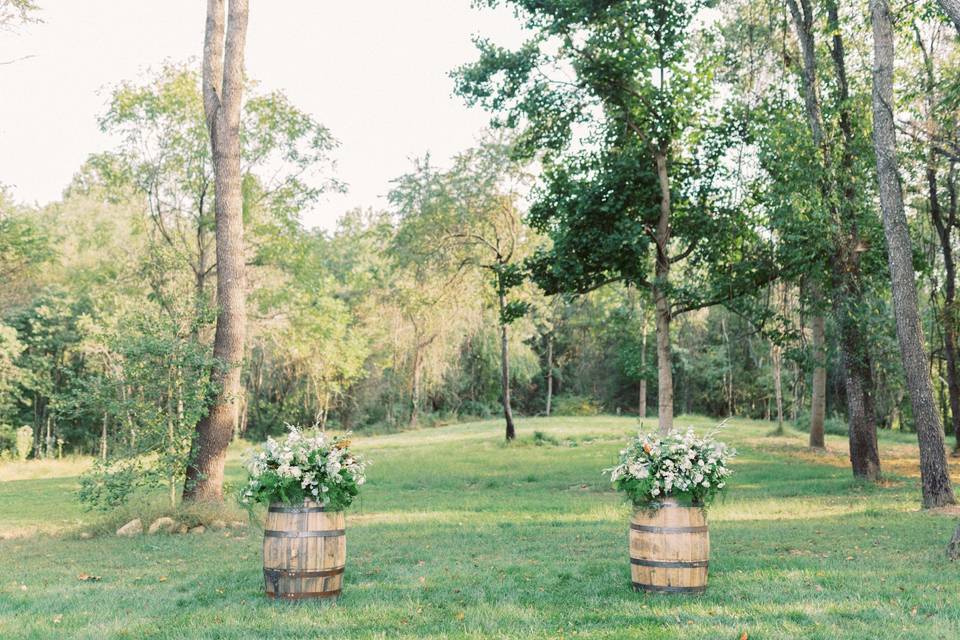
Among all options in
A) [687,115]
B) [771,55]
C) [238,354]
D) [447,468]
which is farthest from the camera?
[447,468]

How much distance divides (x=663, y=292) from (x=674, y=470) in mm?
9859

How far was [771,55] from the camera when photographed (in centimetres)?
1720

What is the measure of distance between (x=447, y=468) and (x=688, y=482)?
1580 centimetres

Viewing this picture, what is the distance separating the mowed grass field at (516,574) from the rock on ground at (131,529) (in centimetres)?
21

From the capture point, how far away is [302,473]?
21.2 ft

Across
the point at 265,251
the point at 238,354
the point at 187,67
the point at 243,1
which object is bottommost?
the point at 238,354

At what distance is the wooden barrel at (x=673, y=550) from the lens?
6.34 m

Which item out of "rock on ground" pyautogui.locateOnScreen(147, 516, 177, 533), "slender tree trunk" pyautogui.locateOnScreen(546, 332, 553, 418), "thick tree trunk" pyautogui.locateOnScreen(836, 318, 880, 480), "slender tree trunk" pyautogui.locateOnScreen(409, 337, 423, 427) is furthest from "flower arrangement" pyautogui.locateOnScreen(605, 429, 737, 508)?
"slender tree trunk" pyautogui.locateOnScreen(546, 332, 553, 418)

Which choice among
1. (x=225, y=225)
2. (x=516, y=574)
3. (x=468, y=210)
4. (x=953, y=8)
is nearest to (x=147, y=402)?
(x=225, y=225)

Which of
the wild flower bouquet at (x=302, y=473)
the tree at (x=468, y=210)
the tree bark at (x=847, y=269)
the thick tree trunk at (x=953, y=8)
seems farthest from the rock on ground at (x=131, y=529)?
the tree at (x=468, y=210)

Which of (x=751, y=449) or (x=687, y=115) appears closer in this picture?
(x=687, y=115)

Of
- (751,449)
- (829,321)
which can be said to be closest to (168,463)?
(829,321)

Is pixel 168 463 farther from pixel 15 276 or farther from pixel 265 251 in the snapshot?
pixel 15 276

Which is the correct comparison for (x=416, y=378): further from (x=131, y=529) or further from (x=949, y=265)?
(x=131, y=529)
